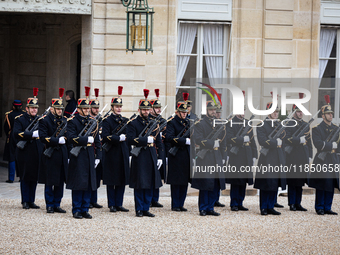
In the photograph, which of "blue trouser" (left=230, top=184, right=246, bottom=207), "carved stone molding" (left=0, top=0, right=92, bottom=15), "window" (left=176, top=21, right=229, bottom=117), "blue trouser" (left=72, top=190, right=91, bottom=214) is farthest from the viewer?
"window" (left=176, top=21, right=229, bottom=117)

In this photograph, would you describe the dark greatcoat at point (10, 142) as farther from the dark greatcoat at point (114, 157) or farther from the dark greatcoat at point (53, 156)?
the dark greatcoat at point (114, 157)

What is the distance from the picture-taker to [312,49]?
47.2ft

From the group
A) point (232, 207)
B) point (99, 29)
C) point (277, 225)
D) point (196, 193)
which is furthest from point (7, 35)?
point (277, 225)

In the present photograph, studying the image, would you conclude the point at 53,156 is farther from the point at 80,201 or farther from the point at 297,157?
the point at 297,157

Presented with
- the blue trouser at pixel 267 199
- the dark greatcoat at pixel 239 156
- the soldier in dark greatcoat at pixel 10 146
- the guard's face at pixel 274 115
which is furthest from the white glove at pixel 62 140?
the soldier in dark greatcoat at pixel 10 146

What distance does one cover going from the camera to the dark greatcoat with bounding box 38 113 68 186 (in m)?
9.21

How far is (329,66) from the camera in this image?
1498cm

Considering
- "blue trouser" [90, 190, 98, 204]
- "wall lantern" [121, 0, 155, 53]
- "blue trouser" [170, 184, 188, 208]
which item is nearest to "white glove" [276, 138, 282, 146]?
"blue trouser" [170, 184, 188, 208]

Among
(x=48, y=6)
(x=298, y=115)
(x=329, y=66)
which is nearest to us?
(x=298, y=115)

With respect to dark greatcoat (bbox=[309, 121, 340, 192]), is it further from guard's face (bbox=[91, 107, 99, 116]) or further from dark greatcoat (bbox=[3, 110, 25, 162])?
dark greatcoat (bbox=[3, 110, 25, 162])

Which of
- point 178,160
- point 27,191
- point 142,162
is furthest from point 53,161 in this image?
point 178,160

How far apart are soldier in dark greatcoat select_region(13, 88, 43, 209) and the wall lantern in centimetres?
365

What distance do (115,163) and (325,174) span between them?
131 inches

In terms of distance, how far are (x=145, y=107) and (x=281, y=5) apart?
6.16 metres
